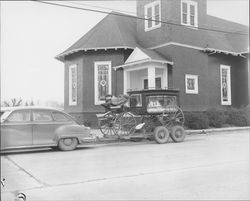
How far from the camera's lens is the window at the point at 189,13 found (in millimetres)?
598

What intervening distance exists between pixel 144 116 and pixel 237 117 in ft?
7.44

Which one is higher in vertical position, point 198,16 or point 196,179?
point 198,16

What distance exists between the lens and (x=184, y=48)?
37.6 inches

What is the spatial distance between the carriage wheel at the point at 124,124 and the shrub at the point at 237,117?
1573 mm

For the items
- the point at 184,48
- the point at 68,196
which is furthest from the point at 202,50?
the point at 68,196

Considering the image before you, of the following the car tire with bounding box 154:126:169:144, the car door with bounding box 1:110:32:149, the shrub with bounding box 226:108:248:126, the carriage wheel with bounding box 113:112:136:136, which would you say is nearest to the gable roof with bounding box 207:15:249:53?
the shrub with bounding box 226:108:248:126

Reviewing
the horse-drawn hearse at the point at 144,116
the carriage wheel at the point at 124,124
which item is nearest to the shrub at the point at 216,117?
the horse-drawn hearse at the point at 144,116

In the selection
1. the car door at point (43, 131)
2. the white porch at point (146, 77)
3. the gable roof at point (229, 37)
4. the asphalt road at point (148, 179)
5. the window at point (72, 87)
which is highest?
the gable roof at point (229, 37)

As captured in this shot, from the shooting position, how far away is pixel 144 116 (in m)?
3.05

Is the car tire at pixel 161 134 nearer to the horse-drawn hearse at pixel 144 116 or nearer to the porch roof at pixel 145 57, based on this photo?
the horse-drawn hearse at pixel 144 116

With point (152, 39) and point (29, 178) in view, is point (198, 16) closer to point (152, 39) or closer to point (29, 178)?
point (152, 39)

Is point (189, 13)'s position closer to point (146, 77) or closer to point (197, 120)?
point (197, 120)

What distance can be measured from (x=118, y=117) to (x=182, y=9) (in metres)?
1.86

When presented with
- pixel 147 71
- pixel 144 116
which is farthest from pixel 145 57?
pixel 144 116
